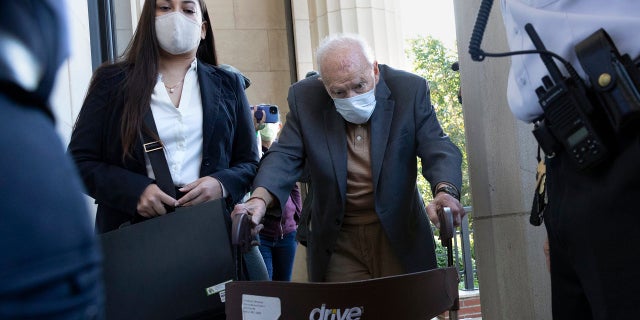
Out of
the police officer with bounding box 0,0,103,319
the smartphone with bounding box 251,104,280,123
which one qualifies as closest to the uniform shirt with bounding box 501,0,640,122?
the police officer with bounding box 0,0,103,319

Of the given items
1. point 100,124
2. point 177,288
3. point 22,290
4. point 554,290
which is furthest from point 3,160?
point 100,124

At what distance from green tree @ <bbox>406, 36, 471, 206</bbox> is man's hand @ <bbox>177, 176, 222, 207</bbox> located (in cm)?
1686

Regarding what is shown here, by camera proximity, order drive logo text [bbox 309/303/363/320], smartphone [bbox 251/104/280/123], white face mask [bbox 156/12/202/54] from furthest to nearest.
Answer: smartphone [bbox 251/104/280/123] < white face mask [bbox 156/12/202/54] < drive logo text [bbox 309/303/363/320]

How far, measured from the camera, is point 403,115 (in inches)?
147

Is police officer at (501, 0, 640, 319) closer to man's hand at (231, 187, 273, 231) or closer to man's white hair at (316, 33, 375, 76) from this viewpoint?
man's hand at (231, 187, 273, 231)

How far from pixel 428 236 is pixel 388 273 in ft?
0.85

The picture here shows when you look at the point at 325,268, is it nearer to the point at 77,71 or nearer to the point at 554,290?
the point at 554,290

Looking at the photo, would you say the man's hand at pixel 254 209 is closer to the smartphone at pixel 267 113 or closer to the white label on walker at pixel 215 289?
the white label on walker at pixel 215 289

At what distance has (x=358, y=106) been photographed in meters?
3.69

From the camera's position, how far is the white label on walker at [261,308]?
2.62 m

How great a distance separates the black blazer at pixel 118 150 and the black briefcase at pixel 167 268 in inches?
12.2

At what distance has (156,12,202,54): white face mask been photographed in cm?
346

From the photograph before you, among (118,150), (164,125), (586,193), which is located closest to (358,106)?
(164,125)

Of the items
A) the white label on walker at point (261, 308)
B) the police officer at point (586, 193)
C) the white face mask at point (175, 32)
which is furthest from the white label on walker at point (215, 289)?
the police officer at point (586, 193)
